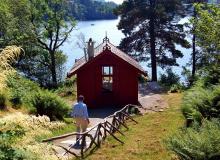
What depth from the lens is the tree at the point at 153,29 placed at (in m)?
45.6

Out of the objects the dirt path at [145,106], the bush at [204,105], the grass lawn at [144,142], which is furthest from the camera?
the dirt path at [145,106]

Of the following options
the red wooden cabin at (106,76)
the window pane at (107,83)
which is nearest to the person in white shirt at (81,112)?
the red wooden cabin at (106,76)

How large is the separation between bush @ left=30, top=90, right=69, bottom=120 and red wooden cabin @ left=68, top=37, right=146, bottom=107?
5.40 meters

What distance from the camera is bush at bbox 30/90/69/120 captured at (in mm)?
21766

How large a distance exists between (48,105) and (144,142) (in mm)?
7394

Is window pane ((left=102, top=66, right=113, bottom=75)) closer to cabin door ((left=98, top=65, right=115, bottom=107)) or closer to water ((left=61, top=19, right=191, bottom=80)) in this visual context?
cabin door ((left=98, top=65, right=115, bottom=107))

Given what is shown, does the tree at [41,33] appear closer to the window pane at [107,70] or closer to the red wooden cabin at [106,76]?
the red wooden cabin at [106,76]

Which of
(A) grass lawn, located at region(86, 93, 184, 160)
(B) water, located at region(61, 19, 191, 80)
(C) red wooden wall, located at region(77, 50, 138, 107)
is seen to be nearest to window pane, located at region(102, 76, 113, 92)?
(C) red wooden wall, located at region(77, 50, 138, 107)

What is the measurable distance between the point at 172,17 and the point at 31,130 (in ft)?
132

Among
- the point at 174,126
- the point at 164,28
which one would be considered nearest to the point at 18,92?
the point at 174,126

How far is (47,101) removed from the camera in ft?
72.0

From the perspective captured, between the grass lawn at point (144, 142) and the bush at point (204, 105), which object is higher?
the bush at point (204, 105)

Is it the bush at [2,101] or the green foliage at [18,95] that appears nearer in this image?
the bush at [2,101]

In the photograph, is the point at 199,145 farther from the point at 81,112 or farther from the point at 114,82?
the point at 114,82
